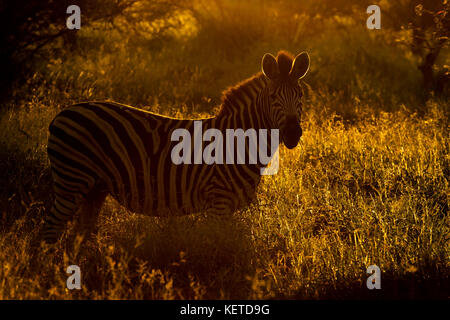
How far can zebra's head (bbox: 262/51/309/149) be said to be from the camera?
14.9 feet

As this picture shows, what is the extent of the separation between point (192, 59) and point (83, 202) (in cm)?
852

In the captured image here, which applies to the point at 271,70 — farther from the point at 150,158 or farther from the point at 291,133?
the point at 150,158

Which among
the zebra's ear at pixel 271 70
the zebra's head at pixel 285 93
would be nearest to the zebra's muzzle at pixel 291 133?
the zebra's head at pixel 285 93

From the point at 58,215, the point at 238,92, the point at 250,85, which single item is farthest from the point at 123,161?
the point at 250,85

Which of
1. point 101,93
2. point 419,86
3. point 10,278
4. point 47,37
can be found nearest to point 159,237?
point 10,278

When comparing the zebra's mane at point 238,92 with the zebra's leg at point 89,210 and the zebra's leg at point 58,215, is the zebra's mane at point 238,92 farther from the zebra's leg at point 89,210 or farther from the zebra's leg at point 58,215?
the zebra's leg at point 58,215

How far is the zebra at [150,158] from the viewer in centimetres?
464

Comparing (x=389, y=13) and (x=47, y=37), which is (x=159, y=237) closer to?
(x=47, y=37)

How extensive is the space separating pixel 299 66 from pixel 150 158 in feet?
5.10

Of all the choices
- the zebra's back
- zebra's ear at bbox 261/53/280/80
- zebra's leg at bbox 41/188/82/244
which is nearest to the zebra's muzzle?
zebra's ear at bbox 261/53/280/80

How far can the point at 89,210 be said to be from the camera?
4.93 m

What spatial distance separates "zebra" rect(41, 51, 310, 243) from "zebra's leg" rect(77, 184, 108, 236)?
1 cm

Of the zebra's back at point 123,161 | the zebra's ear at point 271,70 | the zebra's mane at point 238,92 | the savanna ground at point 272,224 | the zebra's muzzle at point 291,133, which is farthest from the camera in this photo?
the zebra's mane at point 238,92

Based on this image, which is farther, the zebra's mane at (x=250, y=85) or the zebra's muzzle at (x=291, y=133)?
the zebra's mane at (x=250, y=85)
